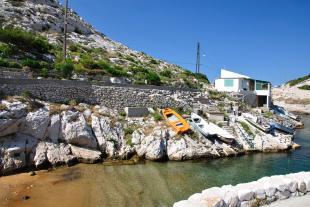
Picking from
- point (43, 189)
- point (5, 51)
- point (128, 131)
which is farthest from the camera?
point (5, 51)

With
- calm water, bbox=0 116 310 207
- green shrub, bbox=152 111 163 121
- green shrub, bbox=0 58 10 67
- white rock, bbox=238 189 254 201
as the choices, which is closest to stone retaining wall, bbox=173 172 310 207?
white rock, bbox=238 189 254 201

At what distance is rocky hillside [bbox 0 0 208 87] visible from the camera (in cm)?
3392

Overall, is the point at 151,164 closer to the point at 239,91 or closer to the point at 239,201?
the point at 239,201

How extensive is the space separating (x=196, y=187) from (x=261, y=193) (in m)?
9.12

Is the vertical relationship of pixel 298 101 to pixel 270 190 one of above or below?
above

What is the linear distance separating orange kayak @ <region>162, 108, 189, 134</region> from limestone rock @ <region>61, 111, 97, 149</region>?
21.6ft

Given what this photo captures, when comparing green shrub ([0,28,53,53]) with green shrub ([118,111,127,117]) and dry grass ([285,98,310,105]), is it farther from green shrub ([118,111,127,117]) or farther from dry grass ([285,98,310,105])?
dry grass ([285,98,310,105])

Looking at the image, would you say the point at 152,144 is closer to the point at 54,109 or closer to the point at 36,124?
the point at 54,109

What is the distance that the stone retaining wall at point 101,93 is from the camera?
2252 centimetres

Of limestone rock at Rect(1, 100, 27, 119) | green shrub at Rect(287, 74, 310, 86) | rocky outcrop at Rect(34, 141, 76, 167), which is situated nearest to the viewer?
rocky outcrop at Rect(34, 141, 76, 167)

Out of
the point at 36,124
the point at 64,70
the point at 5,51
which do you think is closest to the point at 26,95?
the point at 36,124

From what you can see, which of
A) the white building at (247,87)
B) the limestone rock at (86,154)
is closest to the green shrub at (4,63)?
the limestone rock at (86,154)

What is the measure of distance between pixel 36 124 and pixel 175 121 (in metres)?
10.9

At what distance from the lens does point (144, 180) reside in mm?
17484
